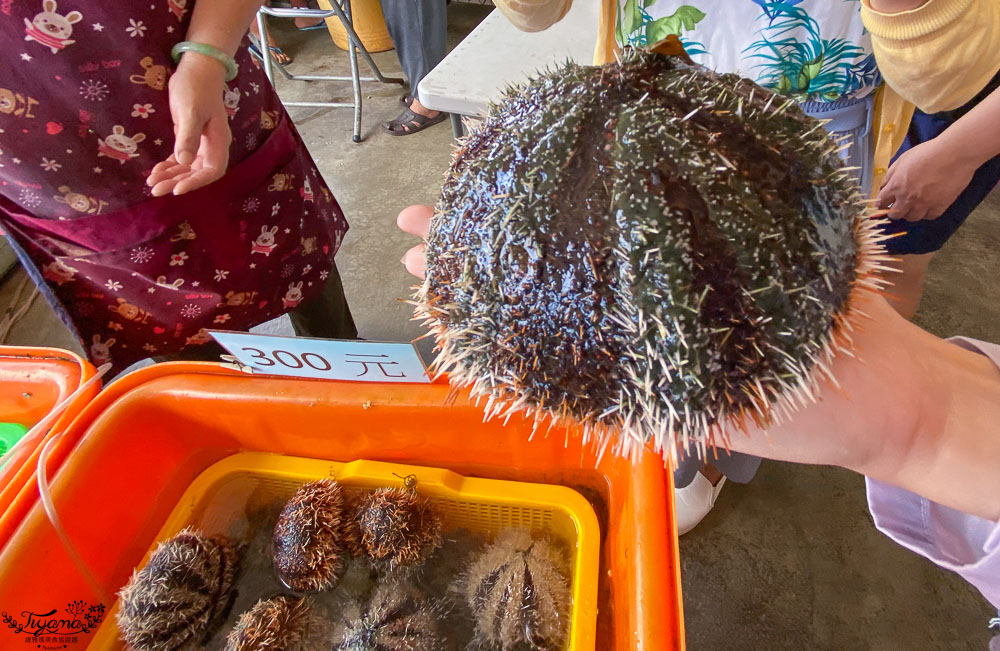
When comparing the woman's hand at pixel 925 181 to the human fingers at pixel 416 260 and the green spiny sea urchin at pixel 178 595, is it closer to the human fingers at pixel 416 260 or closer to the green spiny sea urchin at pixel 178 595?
the human fingers at pixel 416 260

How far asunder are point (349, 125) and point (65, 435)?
2.96m

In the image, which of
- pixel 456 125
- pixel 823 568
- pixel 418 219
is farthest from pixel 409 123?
pixel 823 568

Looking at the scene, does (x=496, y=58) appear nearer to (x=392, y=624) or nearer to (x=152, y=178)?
(x=152, y=178)

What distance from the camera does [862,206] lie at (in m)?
0.59

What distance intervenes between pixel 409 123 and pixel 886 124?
9.10ft

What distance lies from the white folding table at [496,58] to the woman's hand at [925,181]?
78cm

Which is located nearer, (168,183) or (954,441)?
(954,441)

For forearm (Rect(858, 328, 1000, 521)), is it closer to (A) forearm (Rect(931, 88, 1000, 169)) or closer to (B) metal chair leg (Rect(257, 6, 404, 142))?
(A) forearm (Rect(931, 88, 1000, 169))

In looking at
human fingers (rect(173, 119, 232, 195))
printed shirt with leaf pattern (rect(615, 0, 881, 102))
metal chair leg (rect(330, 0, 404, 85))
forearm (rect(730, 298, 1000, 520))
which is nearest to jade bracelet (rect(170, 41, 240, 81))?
human fingers (rect(173, 119, 232, 195))

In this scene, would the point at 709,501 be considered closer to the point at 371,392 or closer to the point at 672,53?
the point at 371,392

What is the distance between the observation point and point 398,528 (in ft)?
3.23

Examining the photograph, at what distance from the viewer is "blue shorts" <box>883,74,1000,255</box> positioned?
4.25 feet

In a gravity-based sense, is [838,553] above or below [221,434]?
below

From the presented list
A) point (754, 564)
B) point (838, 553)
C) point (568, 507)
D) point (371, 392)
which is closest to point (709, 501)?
point (754, 564)
